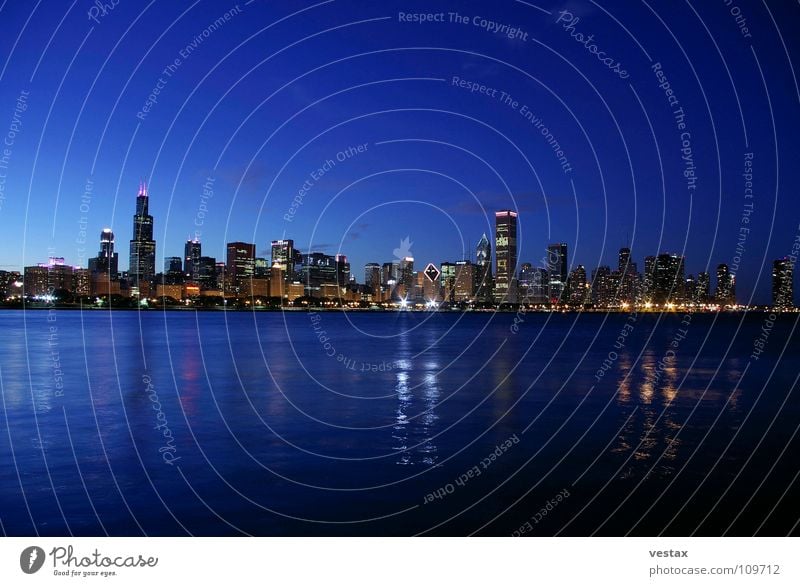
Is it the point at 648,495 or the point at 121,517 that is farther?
the point at 648,495

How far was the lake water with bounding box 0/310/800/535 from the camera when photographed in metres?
12.9

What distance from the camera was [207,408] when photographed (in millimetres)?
26188

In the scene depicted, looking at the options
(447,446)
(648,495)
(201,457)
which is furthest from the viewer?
(447,446)

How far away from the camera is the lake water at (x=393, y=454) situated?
1294cm

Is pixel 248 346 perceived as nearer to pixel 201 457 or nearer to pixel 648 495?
pixel 201 457

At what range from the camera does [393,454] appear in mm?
18328

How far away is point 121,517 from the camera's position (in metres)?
12.7
